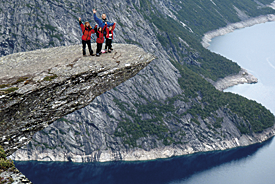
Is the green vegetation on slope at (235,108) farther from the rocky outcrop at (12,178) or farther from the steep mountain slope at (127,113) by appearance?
the rocky outcrop at (12,178)

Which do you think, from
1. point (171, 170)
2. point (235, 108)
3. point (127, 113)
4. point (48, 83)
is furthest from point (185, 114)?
point (48, 83)

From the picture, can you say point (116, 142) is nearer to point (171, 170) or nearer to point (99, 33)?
point (171, 170)

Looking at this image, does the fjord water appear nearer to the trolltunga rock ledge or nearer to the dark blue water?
the dark blue water

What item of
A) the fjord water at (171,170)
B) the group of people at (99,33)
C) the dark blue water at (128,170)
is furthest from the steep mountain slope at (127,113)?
the group of people at (99,33)

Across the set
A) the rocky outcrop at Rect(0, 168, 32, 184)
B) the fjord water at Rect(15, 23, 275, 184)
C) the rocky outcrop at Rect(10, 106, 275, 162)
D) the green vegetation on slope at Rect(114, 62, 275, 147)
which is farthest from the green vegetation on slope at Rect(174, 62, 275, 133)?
the rocky outcrop at Rect(0, 168, 32, 184)

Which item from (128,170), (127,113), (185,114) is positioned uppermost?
(127,113)
